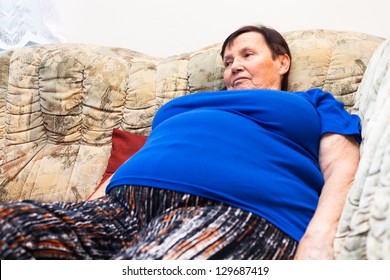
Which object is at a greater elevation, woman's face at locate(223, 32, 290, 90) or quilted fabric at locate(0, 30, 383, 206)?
woman's face at locate(223, 32, 290, 90)

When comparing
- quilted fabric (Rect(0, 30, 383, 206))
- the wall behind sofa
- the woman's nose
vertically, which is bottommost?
quilted fabric (Rect(0, 30, 383, 206))

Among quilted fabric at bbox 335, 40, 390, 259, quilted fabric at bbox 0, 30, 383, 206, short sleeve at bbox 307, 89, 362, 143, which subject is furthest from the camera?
quilted fabric at bbox 0, 30, 383, 206

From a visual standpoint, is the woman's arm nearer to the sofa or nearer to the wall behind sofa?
the sofa

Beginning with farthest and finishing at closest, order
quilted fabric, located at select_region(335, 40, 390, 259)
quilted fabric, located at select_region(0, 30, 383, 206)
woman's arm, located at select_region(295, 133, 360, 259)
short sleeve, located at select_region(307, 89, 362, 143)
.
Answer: quilted fabric, located at select_region(0, 30, 383, 206) → short sleeve, located at select_region(307, 89, 362, 143) → woman's arm, located at select_region(295, 133, 360, 259) → quilted fabric, located at select_region(335, 40, 390, 259)

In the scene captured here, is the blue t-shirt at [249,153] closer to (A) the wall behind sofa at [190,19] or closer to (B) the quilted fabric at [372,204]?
(B) the quilted fabric at [372,204]

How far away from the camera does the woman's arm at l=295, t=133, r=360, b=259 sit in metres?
0.72

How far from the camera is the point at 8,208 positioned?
2.38 feet

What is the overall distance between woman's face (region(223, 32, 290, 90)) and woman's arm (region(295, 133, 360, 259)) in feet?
1.06

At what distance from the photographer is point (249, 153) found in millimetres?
863

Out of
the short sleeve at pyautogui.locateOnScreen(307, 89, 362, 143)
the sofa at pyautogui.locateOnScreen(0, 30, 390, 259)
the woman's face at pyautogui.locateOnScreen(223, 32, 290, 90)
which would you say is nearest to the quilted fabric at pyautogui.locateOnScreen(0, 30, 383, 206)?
the sofa at pyautogui.locateOnScreen(0, 30, 390, 259)

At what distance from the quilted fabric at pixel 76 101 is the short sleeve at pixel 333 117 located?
30 cm


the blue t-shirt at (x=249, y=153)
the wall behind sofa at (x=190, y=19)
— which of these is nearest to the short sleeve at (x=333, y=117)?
the blue t-shirt at (x=249, y=153)

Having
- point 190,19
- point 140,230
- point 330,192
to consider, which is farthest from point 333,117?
point 190,19
